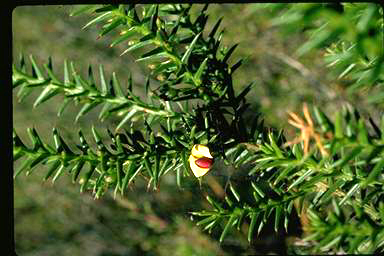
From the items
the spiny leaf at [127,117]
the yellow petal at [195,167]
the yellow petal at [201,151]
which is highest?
the spiny leaf at [127,117]

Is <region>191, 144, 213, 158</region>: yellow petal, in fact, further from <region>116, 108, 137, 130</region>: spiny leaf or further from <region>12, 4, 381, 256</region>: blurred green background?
<region>12, 4, 381, 256</region>: blurred green background

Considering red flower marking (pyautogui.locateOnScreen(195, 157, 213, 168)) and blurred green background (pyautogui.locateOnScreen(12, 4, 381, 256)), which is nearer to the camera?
red flower marking (pyautogui.locateOnScreen(195, 157, 213, 168))

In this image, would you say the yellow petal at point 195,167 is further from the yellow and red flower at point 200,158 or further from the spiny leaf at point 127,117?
the spiny leaf at point 127,117

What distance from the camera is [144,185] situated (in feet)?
7.76

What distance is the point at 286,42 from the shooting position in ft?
7.30

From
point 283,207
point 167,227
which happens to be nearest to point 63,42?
point 167,227

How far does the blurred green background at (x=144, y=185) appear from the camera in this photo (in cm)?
163

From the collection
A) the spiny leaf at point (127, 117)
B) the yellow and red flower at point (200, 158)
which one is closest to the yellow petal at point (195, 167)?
the yellow and red flower at point (200, 158)

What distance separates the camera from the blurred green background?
163 centimetres

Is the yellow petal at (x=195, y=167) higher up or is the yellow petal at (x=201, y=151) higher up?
the yellow petal at (x=201, y=151)

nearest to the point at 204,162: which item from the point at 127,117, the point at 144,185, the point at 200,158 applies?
the point at 200,158

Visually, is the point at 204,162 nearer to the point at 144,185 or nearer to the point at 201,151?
the point at 201,151

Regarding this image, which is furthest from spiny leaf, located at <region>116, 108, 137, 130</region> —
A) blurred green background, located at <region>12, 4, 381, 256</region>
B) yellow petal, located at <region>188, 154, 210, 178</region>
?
blurred green background, located at <region>12, 4, 381, 256</region>
